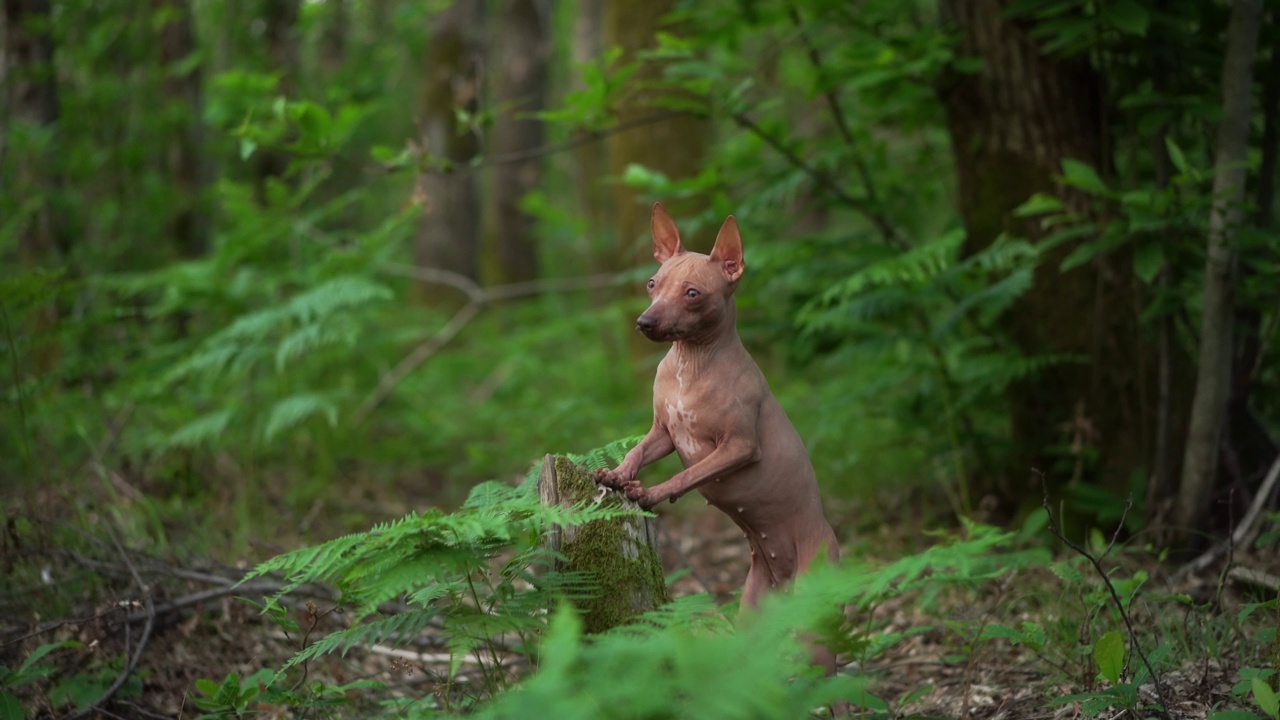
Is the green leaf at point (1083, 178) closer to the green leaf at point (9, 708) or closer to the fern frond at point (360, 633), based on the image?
the fern frond at point (360, 633)

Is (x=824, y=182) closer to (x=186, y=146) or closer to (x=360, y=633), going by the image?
(x=360, y=633)

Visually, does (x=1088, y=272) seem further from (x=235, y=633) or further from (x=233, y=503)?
(x=233, y=503)

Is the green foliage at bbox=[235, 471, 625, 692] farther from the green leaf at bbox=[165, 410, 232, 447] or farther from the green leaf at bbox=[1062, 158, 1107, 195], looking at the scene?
the green leaf at bbox=[165, 410, 232, 447]

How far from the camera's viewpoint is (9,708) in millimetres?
3004

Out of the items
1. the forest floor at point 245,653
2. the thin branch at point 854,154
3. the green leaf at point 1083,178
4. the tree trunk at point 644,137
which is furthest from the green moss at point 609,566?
the tree trunk at point 644,137

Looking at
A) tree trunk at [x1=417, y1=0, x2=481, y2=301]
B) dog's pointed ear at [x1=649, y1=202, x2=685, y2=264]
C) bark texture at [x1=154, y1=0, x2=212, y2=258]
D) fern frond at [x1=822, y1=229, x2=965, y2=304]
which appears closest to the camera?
dog's pointed ear at [x1=649, y1=202, x2=685, y2=264]

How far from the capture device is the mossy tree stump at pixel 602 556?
2756 mm

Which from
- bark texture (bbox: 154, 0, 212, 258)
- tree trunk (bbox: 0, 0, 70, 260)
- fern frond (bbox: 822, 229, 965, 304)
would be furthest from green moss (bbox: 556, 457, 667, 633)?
bark texture (bbox: 154, 0, 212, 258)

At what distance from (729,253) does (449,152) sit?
33.7 feet

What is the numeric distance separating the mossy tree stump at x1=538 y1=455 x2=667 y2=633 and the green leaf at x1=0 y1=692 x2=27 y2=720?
1.80 meters

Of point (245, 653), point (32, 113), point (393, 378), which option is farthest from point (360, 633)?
point (32, 113)

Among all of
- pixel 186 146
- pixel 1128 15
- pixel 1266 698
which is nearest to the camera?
pixel 1266 698

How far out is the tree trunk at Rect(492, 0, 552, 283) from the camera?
1355 centimetres

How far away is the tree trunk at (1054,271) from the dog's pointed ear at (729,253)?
2.44 m
